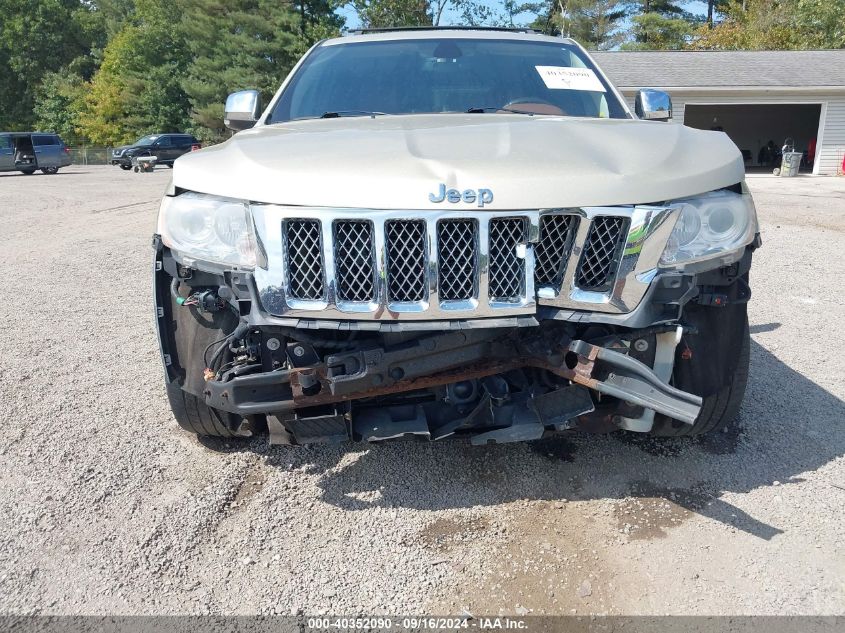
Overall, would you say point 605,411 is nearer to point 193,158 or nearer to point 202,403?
point 202,403

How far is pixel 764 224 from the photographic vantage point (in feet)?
34.1

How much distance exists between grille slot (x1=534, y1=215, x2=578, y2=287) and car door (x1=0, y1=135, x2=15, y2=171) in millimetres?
32184

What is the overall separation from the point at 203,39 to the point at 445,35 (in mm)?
42780

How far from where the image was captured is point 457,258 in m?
2.12

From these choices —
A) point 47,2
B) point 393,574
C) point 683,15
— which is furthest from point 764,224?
point 47,2

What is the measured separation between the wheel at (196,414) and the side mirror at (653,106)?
267 cm

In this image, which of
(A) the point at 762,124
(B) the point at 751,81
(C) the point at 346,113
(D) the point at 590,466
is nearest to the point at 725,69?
(B) the point at 751,81

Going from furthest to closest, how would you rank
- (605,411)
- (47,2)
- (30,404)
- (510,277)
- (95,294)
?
(47,2), (95,294), (30,404), (605,411), (510,277)

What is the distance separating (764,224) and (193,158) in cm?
1020

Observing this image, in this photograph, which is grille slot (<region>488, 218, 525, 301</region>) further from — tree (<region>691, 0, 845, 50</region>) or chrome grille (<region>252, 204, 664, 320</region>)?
tree (<region>691, 0, 845, 50</region>)

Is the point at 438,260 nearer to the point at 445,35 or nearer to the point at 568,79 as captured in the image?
the point at 568,79

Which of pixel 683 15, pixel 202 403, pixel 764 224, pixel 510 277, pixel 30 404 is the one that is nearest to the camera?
pixel 510 277

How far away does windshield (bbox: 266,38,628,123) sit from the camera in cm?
336

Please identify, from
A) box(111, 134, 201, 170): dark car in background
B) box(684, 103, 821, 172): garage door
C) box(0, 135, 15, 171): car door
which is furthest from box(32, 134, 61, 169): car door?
box(684, 103, 821, 172): garage door
